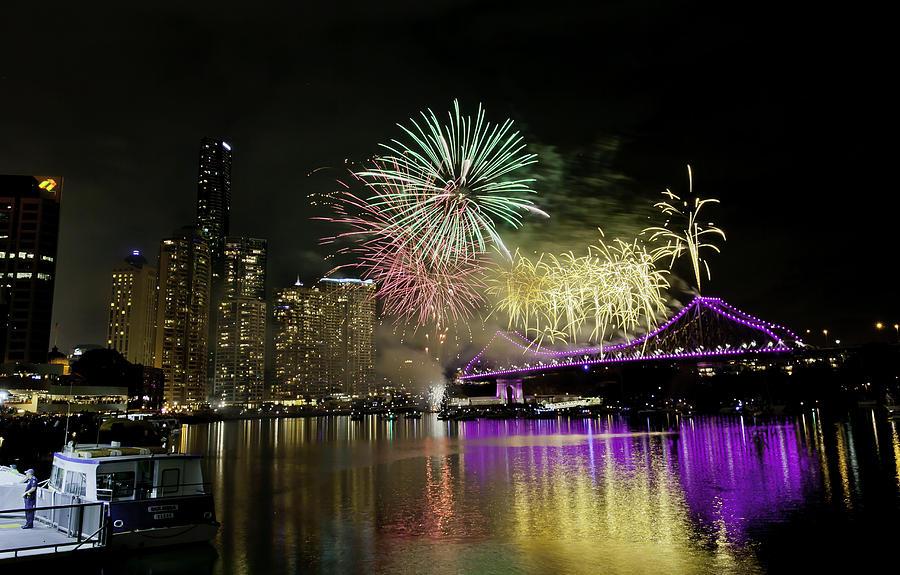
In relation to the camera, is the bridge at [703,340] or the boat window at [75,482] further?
the bridge at [703,340]

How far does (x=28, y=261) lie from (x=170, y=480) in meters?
144

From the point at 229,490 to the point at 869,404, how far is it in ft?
378

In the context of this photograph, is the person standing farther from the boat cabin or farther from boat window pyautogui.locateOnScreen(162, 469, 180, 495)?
boat window pyautogui.locateOnScreen(162, 469, 180, 495)

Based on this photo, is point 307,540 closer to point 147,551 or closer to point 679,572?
point 147,551

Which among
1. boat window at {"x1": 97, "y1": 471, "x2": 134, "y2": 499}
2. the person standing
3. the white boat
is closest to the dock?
the person standing

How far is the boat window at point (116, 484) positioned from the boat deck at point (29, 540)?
147 centimetres

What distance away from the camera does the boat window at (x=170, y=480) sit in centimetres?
1836

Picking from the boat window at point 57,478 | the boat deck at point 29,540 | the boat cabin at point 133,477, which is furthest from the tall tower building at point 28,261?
the boat deck at point 29,540

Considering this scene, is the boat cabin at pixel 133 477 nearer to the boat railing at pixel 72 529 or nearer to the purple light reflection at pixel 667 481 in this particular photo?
the boat railing at pixel 72 529

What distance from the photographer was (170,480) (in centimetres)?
1848

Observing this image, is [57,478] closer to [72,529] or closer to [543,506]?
[72,529]

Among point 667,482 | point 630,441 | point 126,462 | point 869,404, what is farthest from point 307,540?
point 869,404

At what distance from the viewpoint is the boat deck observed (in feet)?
48.6

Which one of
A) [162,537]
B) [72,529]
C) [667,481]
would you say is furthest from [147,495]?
[667,481]
